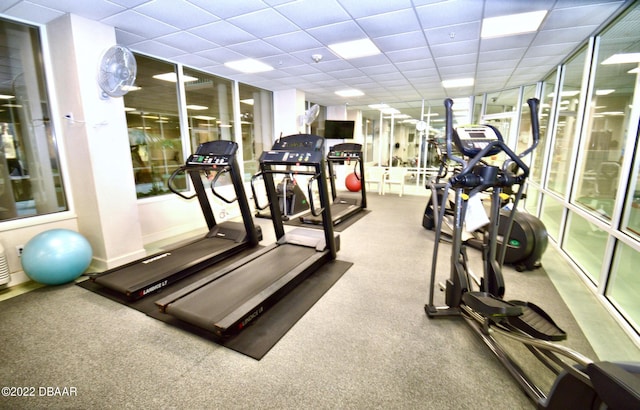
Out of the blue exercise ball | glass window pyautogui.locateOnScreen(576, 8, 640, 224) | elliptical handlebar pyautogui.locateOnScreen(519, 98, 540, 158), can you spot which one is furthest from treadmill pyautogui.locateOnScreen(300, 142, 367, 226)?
elliptical handlebar pyautogui.locateOnScreen(519, 98, 540, 158)

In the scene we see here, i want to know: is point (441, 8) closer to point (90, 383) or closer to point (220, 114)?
point (90, 383)

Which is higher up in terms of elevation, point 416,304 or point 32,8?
point 32,8

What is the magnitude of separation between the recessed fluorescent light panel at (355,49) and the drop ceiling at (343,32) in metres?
0.13

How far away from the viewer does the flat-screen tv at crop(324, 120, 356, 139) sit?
9.37 metres

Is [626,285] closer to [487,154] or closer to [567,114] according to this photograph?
[567,114]

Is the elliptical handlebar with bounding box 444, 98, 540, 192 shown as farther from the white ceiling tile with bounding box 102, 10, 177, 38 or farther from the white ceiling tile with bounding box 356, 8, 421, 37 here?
the white ceiling tile with bounding box 102, 10, 177, 38

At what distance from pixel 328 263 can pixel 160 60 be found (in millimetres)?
4349

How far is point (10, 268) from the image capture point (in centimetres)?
315

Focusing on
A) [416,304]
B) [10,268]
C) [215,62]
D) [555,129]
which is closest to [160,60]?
[215,62]

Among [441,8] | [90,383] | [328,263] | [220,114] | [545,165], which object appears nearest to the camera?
[90,383]

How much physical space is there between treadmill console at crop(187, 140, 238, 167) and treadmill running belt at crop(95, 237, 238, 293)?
3.73 ft

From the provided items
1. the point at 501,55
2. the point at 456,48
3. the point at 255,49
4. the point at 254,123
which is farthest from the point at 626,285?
the point at 254,123

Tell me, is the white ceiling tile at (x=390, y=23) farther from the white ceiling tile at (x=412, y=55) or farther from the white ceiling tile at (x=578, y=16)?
the white ceiling tile at (x=578, y=16)

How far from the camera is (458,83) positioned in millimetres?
6504
